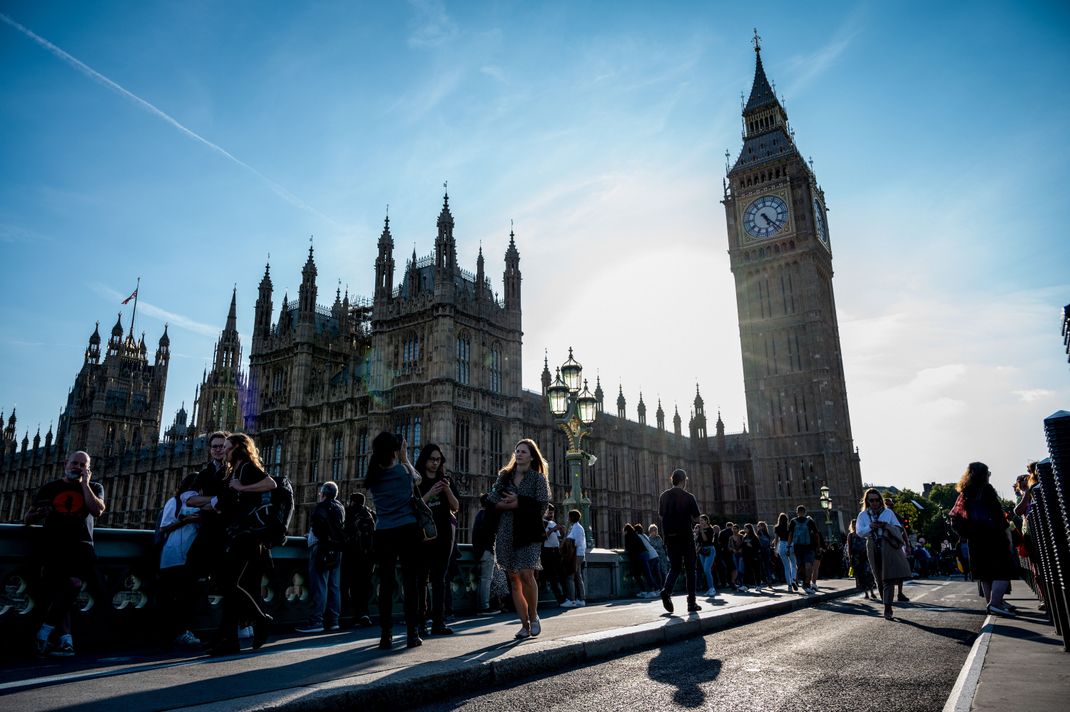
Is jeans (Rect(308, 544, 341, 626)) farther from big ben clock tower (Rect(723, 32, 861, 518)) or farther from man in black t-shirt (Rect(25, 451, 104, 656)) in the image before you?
big ben clock tower (Rect(723, 32, 861, 518))

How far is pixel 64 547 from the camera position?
6.35 m

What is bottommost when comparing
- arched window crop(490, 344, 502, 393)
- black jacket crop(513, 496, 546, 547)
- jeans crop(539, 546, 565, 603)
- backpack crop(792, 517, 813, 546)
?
jeans crop(539, 546, 565, 603)

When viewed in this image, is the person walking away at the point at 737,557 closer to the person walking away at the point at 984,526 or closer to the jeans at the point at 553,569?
the jeans at the point at 553,569

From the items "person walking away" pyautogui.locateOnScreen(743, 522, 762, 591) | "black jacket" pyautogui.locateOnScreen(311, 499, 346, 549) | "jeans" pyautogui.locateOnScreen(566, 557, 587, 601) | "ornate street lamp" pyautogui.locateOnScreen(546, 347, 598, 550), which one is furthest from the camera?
"person walking away" pyautogui.locateOnScreen(743, 522, 762, 591)

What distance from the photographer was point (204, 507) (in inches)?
258

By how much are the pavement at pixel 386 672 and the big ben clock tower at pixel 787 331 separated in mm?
49090

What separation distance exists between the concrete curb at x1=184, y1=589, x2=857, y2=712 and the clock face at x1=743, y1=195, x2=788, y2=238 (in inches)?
2196

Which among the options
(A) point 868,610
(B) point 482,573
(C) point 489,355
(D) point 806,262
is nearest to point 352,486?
(C) point 489,355

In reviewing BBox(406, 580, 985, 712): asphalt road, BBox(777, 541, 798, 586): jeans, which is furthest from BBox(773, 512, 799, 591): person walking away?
BBox(406, 580, 985, 712): asphalt road

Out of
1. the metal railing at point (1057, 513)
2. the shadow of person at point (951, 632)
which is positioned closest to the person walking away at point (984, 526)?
the shadow of person at point (951, 632)

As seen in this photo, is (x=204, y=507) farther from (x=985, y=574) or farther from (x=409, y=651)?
(x=985, y=574)

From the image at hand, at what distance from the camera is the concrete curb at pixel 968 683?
11.8 ft

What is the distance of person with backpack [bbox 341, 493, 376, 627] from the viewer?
29.6 feet

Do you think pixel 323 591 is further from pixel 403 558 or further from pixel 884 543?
pixel 884 543
